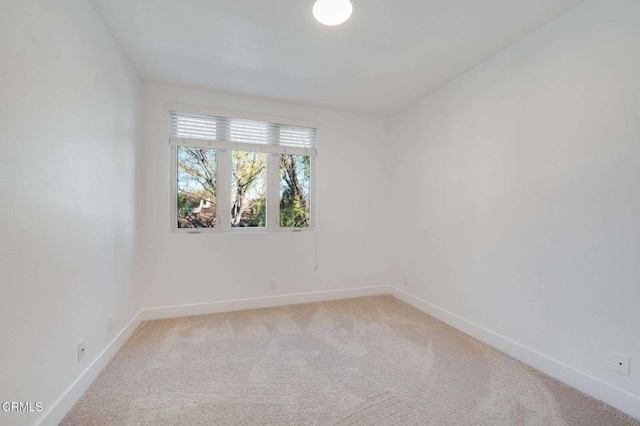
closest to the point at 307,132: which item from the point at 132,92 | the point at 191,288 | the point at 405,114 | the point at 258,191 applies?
the point at 258,191

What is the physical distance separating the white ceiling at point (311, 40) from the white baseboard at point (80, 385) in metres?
2.53

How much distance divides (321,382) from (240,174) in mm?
2450

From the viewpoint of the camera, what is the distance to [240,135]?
3285 millimetres

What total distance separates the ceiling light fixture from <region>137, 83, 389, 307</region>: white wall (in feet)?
5.50

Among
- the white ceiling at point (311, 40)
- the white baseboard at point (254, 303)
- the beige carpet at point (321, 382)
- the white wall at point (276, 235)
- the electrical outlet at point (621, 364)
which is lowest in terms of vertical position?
the beige carpet at point (321, 382)

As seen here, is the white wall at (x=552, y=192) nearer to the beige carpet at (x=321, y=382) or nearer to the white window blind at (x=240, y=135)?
the beige carpet at (x=321, y=382)

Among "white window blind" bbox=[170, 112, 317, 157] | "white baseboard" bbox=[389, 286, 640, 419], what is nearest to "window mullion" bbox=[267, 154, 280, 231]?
"white window blind" bbox=[170, 112, 317, 157]

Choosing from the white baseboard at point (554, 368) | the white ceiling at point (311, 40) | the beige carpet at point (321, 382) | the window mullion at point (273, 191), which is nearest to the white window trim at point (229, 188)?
the window mullion at point (273, 191)

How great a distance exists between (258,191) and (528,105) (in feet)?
9.42

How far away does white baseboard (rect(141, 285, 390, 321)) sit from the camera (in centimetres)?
297

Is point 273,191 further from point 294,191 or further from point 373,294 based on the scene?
point 373,294

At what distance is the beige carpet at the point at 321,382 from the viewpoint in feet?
5.09

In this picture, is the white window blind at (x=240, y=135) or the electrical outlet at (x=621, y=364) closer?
the electrical outlet at (x=621, y=364)

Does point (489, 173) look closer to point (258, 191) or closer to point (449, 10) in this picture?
point (449, 10)
